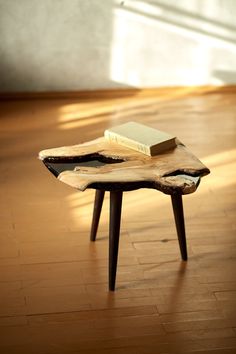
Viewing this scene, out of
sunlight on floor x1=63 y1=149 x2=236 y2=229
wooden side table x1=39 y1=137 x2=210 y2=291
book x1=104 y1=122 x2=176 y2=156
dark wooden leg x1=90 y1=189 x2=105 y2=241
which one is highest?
book x1=104 y1=122 x2=176 y2=156

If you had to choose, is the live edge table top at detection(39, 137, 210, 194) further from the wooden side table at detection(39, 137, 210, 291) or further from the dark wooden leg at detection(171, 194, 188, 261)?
the dark wooden leg at detection(171, 194, 188, 261)

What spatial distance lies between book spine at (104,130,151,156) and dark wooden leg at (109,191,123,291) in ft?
0.71

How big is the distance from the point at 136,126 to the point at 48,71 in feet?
6.13

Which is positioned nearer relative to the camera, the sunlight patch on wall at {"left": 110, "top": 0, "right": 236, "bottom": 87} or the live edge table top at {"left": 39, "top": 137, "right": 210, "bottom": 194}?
the live edge table top at {"left": 39, "top": 137, "right": 210, "bottom": 194}

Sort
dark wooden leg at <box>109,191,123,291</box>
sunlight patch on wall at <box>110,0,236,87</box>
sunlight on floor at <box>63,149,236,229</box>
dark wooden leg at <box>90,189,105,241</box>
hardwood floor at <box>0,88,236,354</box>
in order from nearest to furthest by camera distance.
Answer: hardwood floor at <box>0,88,236,354</box>
dark wooden leg at <box>109,191,123,291</box>
dark wooden leg at <box>90,189,105,241</box>
sunlight on floor at <box>63,149,236,229</box>
sunlight patch on wall at <box>110,0,236,87</box>

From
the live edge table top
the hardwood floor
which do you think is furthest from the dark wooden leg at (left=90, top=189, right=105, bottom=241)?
the live edge table top

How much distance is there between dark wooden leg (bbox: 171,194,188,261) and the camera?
2.72 metres

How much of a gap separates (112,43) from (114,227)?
A: 2.23 m

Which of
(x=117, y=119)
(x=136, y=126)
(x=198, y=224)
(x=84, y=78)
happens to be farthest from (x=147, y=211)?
(x=84, y=78)

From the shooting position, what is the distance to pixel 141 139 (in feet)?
8.85

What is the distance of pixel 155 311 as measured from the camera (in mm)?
2562

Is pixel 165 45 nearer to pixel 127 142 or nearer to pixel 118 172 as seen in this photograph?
pixel 127 142

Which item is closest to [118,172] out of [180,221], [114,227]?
[114,227]

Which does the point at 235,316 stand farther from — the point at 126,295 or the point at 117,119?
the point at 117,119
